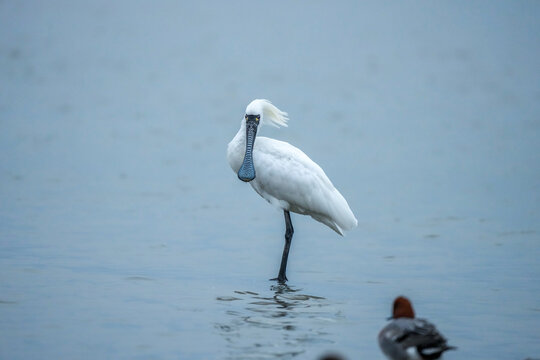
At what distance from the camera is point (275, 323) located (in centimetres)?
906

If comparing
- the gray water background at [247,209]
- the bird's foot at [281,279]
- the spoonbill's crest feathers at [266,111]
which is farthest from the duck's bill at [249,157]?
the bird's foot at [281,279]

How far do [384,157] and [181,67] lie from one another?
825 inches

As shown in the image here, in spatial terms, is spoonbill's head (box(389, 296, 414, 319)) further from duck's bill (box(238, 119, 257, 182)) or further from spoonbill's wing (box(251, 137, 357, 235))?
duck's bill (box(238, 119, 257, 182))

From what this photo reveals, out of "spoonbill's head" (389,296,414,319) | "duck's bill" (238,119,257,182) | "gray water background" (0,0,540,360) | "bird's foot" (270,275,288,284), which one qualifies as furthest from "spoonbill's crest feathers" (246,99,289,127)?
"spoonbill's head" (389,296,414,319)

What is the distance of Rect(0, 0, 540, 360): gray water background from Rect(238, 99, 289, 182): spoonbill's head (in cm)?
100

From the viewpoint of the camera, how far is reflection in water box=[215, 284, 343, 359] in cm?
827

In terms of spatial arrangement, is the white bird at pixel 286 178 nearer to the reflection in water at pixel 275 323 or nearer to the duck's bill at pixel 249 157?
the duck's bill at pixel 249 157

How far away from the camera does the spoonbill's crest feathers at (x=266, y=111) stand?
38.9 feet

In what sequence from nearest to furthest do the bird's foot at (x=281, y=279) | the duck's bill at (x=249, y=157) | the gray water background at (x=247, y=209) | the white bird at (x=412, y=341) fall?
the white bird at (x=412, y=341)
the gray water background at (x=247, y=209)
the bird's foot at (x=281, y=279)
the duck's bill at (x=249, y=157)

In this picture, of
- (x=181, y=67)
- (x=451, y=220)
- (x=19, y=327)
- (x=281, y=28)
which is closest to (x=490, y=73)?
(x=181, y=67)

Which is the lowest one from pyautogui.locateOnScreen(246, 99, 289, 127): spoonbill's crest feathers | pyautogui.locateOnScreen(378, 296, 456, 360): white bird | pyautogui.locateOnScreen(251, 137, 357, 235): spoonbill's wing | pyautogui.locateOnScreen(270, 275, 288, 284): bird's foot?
pyautogui.locateOnScreen(378, 296, 456, 360): white bird

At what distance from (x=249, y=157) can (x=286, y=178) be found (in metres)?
0.46

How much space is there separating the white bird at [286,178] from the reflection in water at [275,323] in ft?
4.15

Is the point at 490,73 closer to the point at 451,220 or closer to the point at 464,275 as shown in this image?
the point at 451,220
